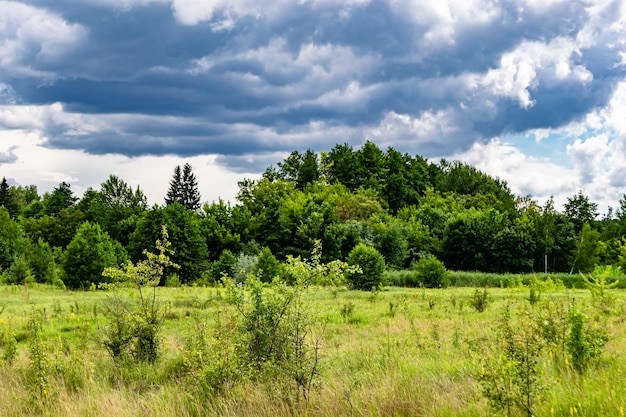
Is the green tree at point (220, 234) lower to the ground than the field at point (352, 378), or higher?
higher

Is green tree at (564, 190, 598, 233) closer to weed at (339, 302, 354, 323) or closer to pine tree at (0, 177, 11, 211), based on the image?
weed at (339, 302, 354, 323)

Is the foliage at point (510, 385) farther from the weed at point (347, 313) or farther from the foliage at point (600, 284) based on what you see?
the foliage at point (600, 284)

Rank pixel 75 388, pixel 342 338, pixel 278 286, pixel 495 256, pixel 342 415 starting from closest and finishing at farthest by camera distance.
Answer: pixel 342 415 → pixel 278 286 → pixel 75 388 → pixel 342 338 → pixel 495 256

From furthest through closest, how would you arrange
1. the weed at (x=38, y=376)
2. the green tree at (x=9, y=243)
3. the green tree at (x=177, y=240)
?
the green tree at (x=177, y=240) → the green tree at (x=9, y=243) → the weed at (x=38, y=376)

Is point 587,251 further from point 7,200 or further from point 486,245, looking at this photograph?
point 7,200

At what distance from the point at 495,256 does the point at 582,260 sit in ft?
24.6

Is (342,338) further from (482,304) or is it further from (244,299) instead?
(482,304)

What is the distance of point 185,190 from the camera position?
104312mm

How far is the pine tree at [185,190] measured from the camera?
103000mm

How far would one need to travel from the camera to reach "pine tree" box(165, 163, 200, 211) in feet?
338

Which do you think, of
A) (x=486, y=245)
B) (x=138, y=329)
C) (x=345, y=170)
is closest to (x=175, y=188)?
(x=345, y=170)

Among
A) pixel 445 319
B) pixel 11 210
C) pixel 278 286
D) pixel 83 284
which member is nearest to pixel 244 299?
pixel 278 286

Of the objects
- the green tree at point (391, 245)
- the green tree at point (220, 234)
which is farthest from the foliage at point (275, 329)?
the green tree at point (220, 234)

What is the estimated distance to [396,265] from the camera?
49.8 metres
